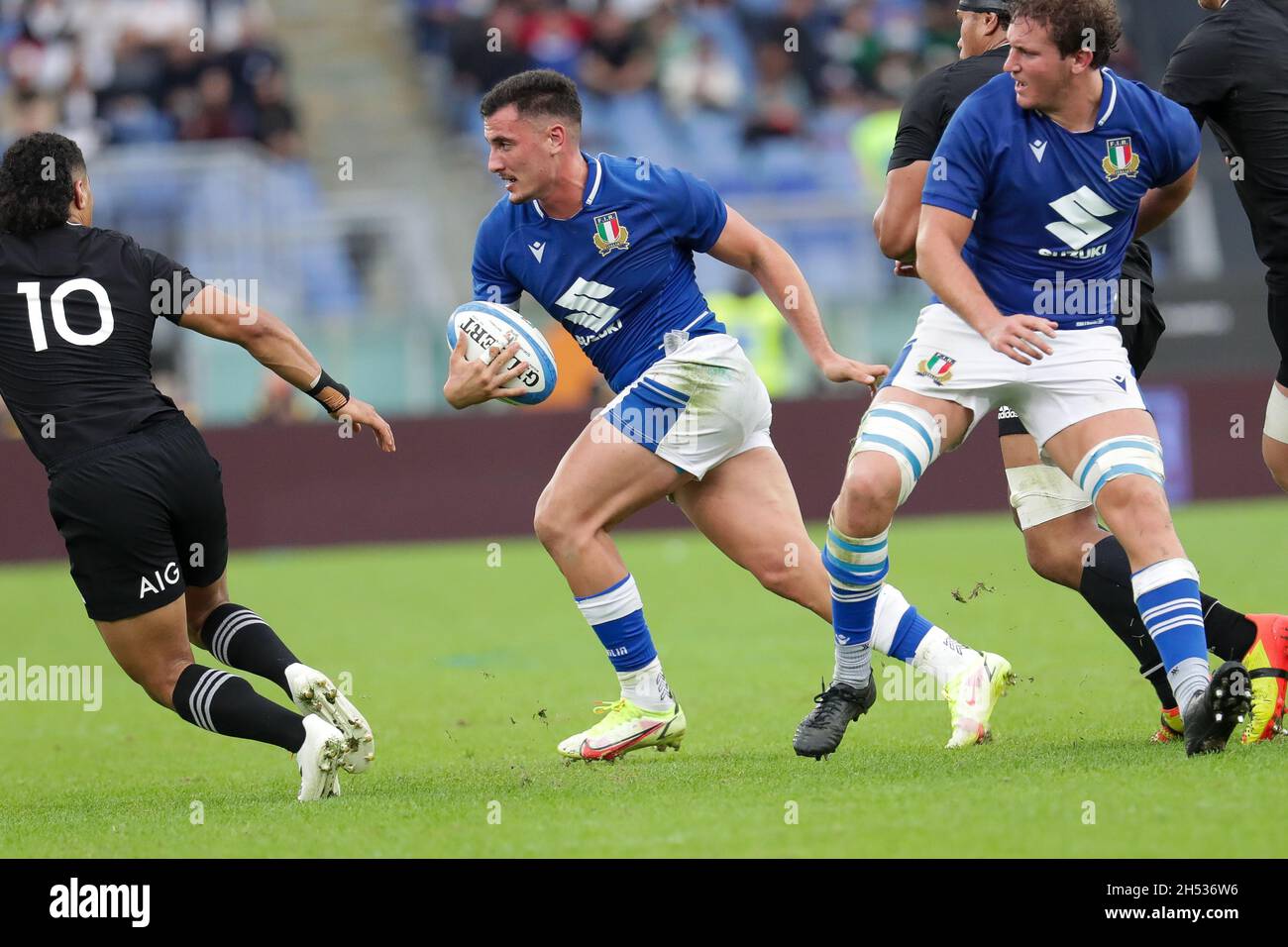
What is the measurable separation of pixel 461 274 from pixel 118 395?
13.5 m

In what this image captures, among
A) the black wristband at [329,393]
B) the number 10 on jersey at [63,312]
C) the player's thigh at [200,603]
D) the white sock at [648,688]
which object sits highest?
the number 10 on jersey at [63,312]

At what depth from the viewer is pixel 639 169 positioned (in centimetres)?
622

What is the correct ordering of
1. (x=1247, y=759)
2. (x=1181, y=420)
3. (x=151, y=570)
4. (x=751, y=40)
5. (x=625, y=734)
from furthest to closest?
(x=751, y=40), (x=1181, y=420), (x=625, y=734), (x=151, y=570), (x=1247, y=759)

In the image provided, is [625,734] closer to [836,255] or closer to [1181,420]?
[1181,420]

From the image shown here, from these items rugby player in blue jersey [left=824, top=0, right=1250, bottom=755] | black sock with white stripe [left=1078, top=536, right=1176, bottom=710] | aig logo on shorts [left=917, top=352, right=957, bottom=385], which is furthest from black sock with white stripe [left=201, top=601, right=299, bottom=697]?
black sock with white stripe [left=1078, top=536, right=1176, bottom=710]

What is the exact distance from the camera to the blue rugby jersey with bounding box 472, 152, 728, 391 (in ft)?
20.2

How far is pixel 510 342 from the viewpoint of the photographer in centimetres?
600

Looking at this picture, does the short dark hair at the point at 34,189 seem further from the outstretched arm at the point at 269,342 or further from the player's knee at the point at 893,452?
the player's knee at the point at 893,452

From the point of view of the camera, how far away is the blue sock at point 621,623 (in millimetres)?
6043

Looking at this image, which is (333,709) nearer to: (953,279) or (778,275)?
(778,275)

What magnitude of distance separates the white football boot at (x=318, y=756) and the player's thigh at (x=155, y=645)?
0.52m

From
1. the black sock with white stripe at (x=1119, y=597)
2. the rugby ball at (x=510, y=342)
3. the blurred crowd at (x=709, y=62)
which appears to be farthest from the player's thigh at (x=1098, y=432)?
the blurred crowd at (x=709, y=62)

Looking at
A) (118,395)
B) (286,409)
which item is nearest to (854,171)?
(286,409)

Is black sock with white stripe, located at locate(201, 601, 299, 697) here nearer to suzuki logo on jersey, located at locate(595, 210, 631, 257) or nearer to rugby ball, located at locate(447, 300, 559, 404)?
rugby ball, located at locate(447, 300, 559, 404)
